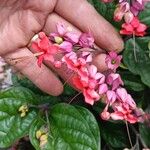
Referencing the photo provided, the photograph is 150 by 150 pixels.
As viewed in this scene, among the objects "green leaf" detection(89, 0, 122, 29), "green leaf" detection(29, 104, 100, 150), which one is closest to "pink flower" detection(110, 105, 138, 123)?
"green leaf" detection(29, 104, 100, 150)

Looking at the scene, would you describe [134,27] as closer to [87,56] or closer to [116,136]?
[87,56]

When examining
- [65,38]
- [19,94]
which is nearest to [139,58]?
[65,38]

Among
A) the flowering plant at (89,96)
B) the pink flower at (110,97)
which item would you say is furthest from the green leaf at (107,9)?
the pink flower at (110,97)

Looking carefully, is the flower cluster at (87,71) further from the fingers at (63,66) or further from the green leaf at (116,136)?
the green leaf at (116,136)

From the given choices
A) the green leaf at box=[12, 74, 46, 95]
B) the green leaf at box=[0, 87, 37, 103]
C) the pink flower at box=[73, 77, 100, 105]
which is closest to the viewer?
the pink flower at box=[73, 77, 100, 105]

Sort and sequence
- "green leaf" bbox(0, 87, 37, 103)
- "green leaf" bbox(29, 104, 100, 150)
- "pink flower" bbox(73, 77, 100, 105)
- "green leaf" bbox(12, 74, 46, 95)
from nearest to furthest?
1. "pink flower" bbox(73, 77, 100, 105)
2. "green leaf" bbox(29, 104, 100, 150)
3. "green leaf" bbox(0, 87, 37, 103)
4. "green leaf" bbox(12, 74, 46, 95)

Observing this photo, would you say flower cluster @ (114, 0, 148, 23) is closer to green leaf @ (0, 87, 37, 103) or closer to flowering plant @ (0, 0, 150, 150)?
flowering plant @ (0, 0, 150, 150)

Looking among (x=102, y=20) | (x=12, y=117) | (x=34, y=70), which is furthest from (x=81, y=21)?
(x=12, y=117)
